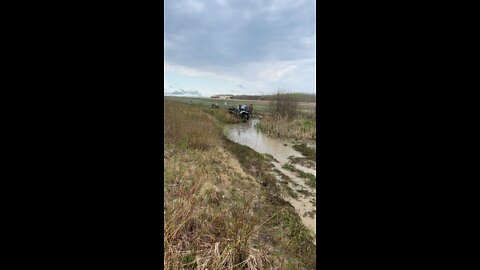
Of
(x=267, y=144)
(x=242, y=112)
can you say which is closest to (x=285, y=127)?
(x=267, y=144)

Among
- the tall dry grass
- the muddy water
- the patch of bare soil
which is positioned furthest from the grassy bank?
the patch of bare soil

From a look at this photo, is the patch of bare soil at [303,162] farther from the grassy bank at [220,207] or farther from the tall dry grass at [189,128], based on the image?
the tall dry grass at [189,128]

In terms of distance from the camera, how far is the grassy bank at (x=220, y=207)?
1.68 m

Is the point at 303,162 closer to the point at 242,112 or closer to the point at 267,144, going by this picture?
the point at 267,144

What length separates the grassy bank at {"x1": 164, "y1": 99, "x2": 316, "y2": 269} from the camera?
66.1 inches

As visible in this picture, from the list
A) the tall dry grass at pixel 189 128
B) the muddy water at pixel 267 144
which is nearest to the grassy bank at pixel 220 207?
the tall dry grass at pixel 189 128

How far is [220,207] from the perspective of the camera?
2.48 metres
